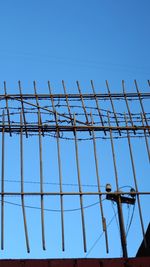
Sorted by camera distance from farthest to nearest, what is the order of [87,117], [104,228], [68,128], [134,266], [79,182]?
1. [87,117]
2. [68,128]
3. [79,182]
4. [104,228]
5. [134,266]

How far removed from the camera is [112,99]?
29.8ft

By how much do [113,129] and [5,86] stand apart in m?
2.77

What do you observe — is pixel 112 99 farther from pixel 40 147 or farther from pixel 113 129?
pixel 40 147

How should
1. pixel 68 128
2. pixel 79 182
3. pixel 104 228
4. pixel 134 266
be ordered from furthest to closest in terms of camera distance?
pixel 68 128 → pixel 79 182 → pixel 104 228 → pixel 134 266

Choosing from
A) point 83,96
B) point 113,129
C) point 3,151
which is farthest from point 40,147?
point 83,96

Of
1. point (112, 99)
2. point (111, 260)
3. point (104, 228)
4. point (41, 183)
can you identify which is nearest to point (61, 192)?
point (41, 183)

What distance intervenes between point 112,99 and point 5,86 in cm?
250

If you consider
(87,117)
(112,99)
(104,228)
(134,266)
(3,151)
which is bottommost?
(134,266)

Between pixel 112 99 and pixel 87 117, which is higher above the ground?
pixel 112 99

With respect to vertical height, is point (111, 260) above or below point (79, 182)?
below

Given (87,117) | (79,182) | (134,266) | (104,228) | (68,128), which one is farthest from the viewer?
(87,117)

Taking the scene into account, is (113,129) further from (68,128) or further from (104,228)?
(104,228)

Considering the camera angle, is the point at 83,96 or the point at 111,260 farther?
the point at 83,96

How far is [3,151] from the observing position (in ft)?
23.2
